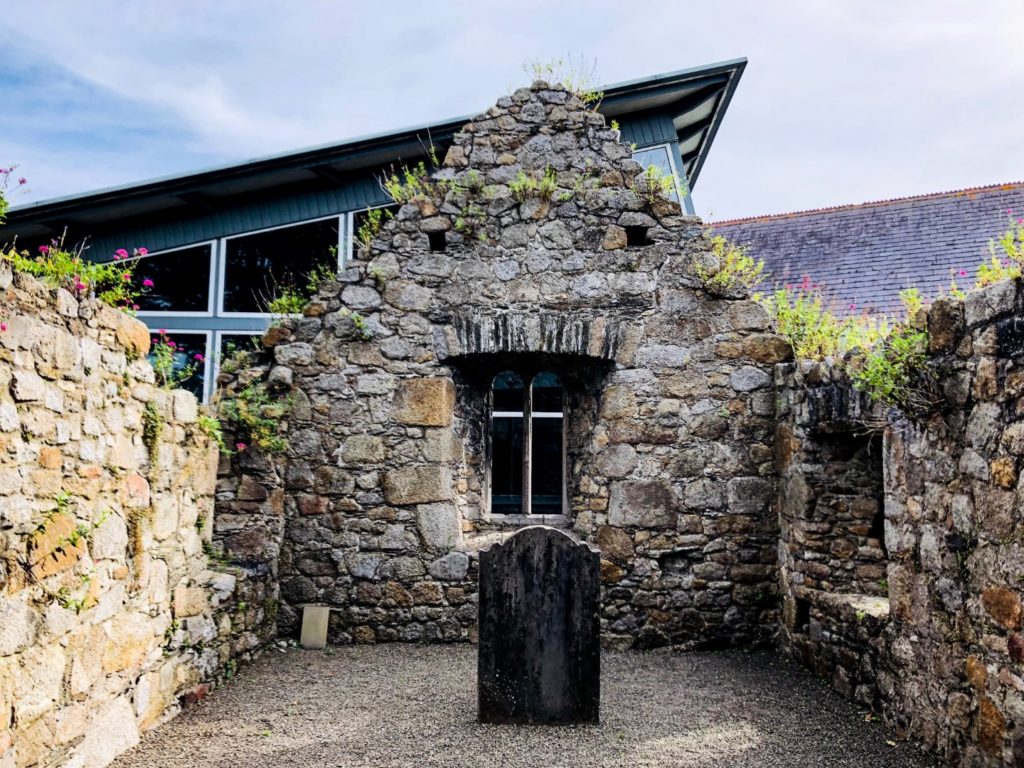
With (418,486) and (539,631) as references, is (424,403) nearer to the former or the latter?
(418,486)

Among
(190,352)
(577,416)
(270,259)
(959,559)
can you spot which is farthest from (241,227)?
(959,559)

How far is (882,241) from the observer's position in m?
12.3

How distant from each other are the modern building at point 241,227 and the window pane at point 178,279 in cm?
1

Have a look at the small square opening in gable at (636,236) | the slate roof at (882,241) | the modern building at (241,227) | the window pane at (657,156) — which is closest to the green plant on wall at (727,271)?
the small square opening in gable at (636,236)

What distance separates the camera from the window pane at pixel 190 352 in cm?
959

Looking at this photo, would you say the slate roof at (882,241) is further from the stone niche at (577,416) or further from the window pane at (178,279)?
the window pane at (178,279)

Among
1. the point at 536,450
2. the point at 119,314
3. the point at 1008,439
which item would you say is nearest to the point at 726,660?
the point at 1008,439

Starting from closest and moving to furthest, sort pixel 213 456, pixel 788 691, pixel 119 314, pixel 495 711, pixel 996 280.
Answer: pixel 996 280 → pixel 119 314 → pixel 495 711 → pixel 788 691 → pixel 213 456

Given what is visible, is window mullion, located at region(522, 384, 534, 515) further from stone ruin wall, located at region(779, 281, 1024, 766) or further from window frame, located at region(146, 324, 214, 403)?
window frame, located at region(146, 324, 214, 403)

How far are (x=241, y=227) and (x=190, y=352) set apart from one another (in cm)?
170

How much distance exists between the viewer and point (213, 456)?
558 centimetres

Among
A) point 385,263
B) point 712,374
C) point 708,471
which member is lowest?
point 708,471

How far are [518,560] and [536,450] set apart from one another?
21.2ft

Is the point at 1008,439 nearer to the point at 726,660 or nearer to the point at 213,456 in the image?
the point at 726,660
